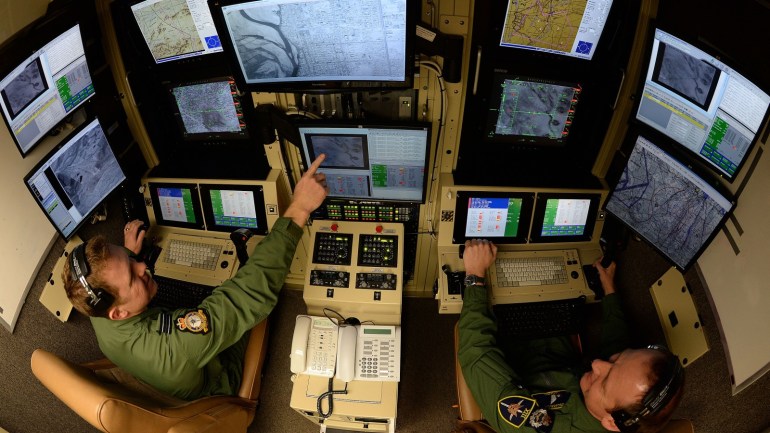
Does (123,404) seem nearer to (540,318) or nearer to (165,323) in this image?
(165,323)

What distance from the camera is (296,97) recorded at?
7.11ft

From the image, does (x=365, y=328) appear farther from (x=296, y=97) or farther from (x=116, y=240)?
(x=116, y=240)

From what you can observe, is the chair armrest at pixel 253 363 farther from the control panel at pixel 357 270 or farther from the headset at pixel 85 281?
the headset at pixel 85 281

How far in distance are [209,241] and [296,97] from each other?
94 cm

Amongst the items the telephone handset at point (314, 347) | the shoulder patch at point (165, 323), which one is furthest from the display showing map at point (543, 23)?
the shoulder patch at point (165, 323)

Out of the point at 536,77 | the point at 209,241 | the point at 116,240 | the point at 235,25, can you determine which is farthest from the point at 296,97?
the point at 116,240

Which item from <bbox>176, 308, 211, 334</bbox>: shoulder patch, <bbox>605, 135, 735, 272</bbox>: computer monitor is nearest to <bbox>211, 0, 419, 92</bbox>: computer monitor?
<bbox>176, 308, 211, 334</bbox>: shoulder patch

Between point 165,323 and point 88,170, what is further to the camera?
point 88,170

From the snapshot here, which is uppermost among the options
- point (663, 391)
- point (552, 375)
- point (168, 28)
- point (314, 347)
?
point (168, 28)

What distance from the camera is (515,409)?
1771 millimetres

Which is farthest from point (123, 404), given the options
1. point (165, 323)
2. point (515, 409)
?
point (515, 409)

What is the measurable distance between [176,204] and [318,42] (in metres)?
1.34

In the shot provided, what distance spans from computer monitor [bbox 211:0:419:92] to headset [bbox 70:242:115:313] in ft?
2.92

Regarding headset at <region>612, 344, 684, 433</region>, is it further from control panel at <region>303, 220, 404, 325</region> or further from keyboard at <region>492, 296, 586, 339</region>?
control panel at <region>303, 220, 404, 325</region>
